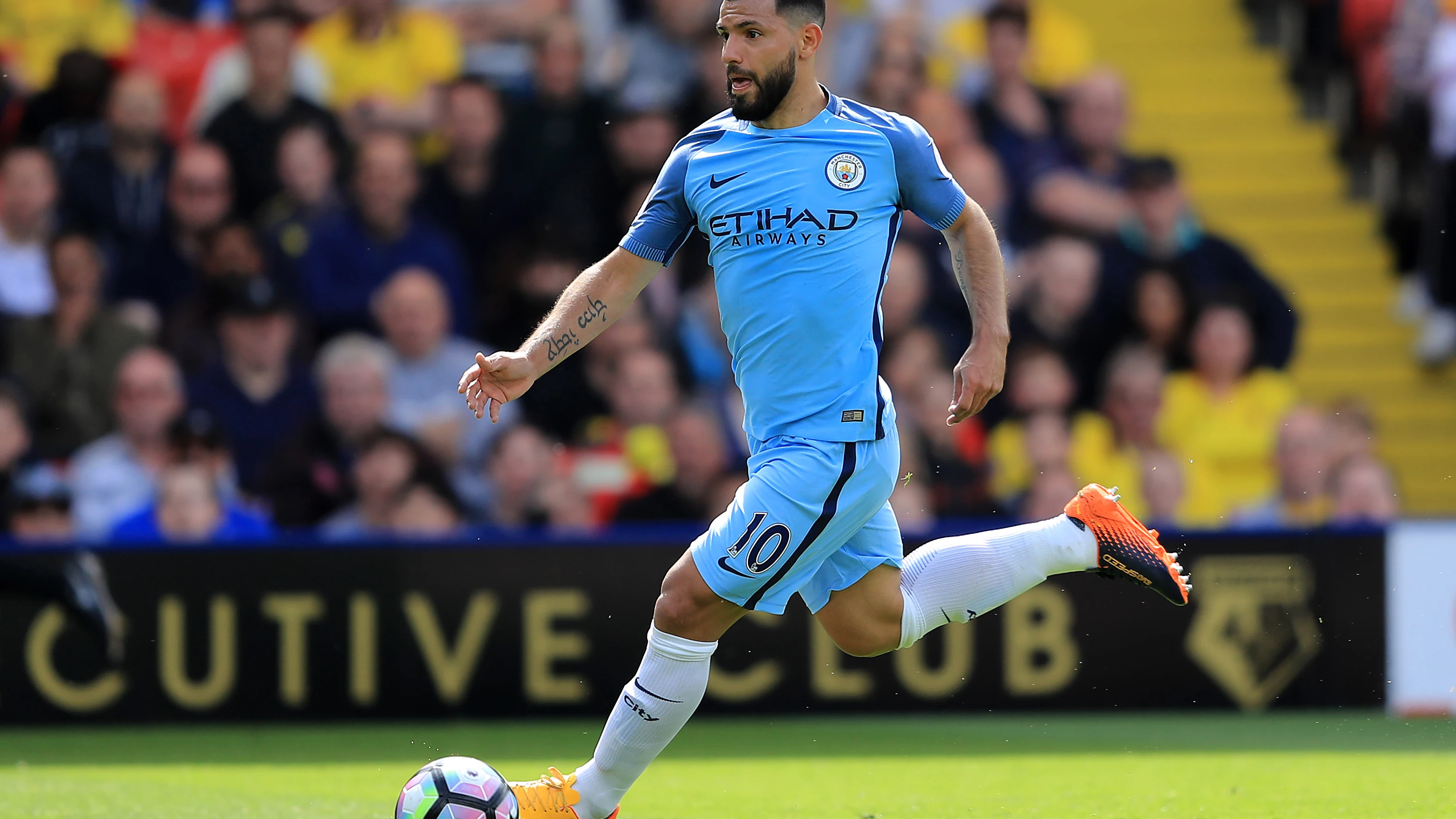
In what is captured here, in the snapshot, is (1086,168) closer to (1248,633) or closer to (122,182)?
(1248,633)

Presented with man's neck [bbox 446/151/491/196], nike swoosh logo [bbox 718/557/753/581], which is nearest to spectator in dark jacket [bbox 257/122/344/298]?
man's neck [bbox 446/151/491/196]

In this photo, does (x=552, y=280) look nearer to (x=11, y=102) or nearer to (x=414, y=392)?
(x=414, y=392)

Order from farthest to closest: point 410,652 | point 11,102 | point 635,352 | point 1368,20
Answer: point 1368,20 < point 11,102 < point 635,352 < point 410,652

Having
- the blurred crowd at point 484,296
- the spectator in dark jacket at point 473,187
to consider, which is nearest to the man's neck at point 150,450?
the blurred crowd at point 484,296

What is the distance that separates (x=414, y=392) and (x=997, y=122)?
12.4ft

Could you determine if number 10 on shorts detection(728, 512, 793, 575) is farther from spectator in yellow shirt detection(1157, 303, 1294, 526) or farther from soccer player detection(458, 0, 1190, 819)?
spectator in yellow shirt detection(1157, 303, 1294, 526)

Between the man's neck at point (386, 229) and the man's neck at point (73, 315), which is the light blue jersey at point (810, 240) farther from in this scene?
the man's neck at point (73, 315)

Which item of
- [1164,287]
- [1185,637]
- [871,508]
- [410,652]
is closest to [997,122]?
[1164,287]

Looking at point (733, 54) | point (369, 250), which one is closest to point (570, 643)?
point (369, 250)

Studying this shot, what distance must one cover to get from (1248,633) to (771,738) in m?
2.38

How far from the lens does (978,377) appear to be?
526cm

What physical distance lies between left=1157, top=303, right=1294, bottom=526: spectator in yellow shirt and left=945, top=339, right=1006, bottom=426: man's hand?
5.32m

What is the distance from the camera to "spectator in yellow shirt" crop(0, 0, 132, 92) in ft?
38.2

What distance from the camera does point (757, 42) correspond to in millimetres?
5180
